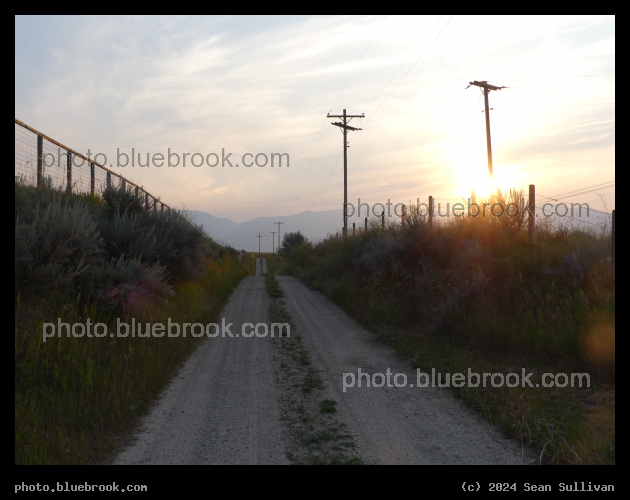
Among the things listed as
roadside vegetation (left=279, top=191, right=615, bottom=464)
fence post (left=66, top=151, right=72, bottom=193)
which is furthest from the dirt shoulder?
fence post (left=66, top=151, right=72, bottom=193)

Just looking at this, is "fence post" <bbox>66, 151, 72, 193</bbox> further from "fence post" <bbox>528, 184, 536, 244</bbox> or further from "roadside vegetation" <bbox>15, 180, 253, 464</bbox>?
"fence post" <bbox>528, 184, 536, 244</bbox>

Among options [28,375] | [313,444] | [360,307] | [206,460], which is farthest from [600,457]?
[360,307]

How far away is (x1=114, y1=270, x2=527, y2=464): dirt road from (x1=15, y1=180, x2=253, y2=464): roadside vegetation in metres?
0.45

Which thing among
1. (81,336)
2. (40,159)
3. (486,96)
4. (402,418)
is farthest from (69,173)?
(486,96)

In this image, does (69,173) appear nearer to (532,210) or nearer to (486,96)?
(532,210)

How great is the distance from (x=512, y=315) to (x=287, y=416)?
16.8 feet

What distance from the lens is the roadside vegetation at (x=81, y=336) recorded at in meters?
4.85

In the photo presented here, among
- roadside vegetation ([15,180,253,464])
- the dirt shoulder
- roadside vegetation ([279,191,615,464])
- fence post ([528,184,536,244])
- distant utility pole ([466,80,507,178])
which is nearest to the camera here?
the dirt shoulder

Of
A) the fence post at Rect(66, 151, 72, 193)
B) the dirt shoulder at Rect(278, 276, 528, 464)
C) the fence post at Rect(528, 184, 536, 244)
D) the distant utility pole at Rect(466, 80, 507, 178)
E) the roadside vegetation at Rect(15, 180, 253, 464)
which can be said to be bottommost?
the dirt shoulder at Rect(278, 276, 528, 464)

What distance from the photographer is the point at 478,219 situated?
1295 centimetres

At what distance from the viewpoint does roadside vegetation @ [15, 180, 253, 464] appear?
15.9 feet

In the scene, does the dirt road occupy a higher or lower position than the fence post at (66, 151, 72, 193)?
lower

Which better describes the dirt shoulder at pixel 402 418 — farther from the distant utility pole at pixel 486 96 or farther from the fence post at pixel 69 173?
the distant utility pole at pixel 486 96
